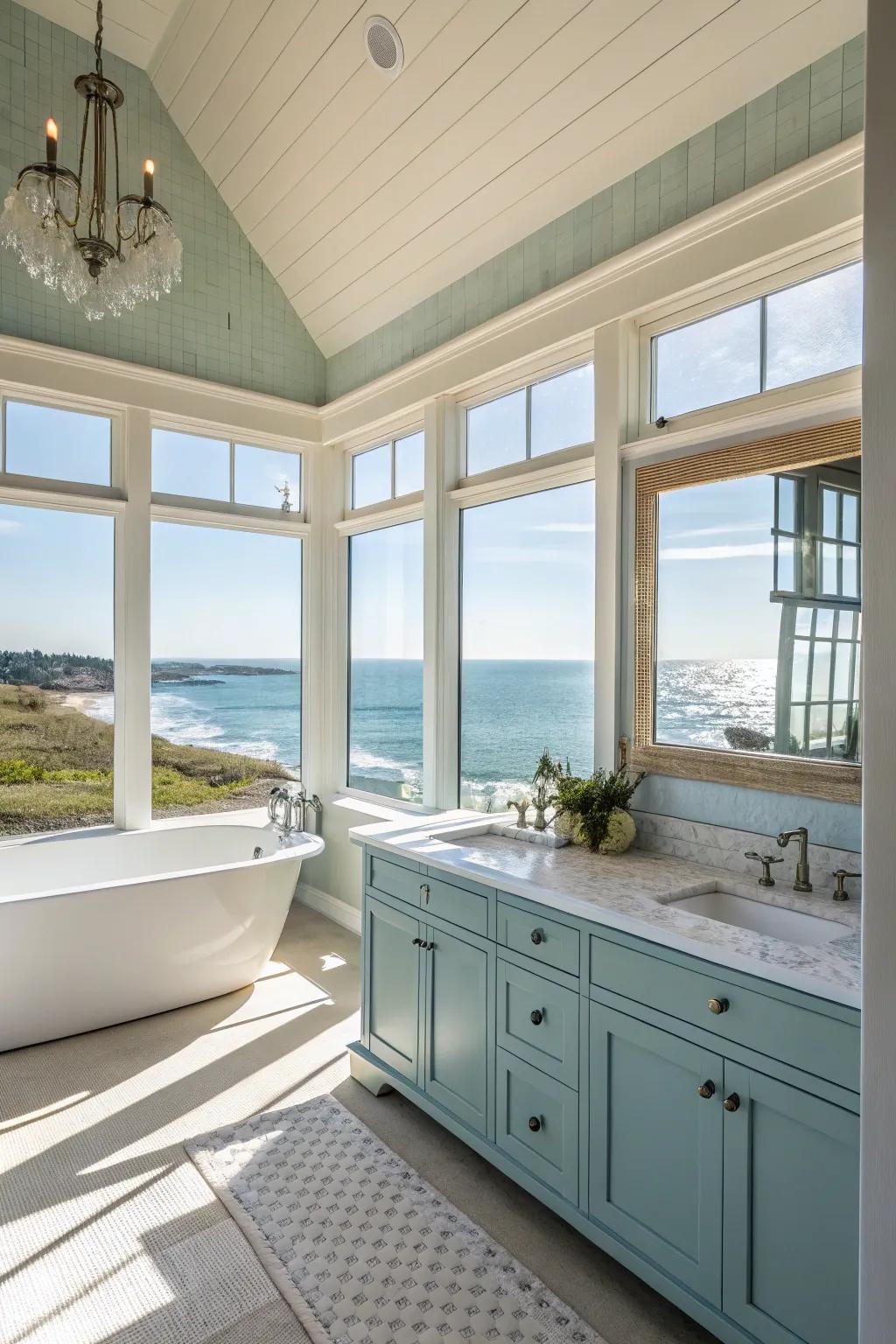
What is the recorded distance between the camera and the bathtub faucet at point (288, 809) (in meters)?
4.02

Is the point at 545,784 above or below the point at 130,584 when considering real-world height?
below

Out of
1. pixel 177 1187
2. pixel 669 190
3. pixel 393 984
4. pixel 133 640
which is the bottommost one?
pixel 177 1187

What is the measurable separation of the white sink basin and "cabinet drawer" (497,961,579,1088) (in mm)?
411

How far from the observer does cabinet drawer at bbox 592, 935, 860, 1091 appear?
1.44m

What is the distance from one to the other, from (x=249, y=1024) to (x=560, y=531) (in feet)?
7.70

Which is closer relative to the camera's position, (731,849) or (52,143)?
(52,143)

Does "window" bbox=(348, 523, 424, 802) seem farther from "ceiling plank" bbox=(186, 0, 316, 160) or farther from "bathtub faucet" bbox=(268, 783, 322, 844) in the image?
"ceiling plank" bbox=(186, 0, 316, 160)

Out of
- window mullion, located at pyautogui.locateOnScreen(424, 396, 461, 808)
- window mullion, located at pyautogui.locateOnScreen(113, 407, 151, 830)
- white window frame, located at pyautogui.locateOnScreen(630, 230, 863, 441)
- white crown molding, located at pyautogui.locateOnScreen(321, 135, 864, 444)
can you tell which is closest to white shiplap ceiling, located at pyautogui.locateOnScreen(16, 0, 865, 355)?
white crown molding, located at pyautogui.locateOnScreen(321, 135, 864, 444)

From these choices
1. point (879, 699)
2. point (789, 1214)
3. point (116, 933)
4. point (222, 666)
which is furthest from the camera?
point (222, 666)

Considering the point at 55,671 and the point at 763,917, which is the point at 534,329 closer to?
the point at 763,917

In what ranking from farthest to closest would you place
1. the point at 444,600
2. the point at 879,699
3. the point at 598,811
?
1. the point at 444,600
2. the point at 598,811
3. the point at 879,699

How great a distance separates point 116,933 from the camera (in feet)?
10.0

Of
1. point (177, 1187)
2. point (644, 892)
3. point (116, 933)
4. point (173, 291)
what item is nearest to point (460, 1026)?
point (644, 892)

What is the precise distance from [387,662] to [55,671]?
1.64 m
